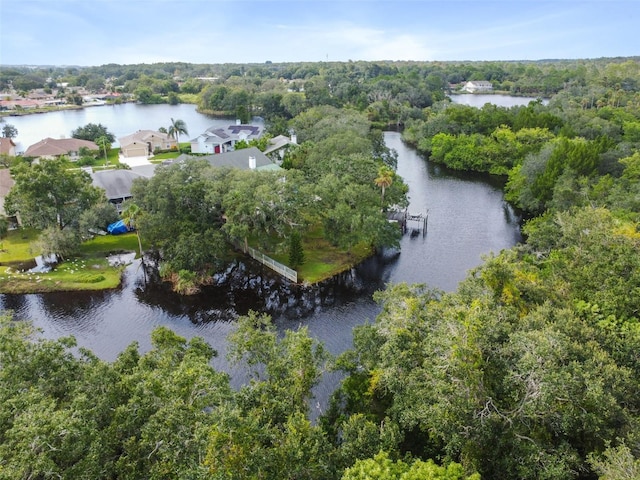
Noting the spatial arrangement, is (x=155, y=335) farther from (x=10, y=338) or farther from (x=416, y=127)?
(x=416, y=127)

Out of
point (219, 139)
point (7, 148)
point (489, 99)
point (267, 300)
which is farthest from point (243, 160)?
point (489, 99)

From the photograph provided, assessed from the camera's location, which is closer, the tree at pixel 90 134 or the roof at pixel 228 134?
the roof at pixel 228 134

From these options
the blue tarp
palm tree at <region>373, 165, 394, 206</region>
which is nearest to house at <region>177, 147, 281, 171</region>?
the blue tarp

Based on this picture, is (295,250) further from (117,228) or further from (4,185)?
(4,185)

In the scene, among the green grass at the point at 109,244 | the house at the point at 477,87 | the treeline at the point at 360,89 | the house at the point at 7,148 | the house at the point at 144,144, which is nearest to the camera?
the green grass at the point at 109,244

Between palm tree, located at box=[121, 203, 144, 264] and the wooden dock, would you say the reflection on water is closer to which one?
the wooden dock

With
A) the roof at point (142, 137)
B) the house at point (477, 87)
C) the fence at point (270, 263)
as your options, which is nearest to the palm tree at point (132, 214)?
the fence at point (270, 263)

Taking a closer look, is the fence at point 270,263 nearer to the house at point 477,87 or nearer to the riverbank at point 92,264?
the riverbank at point 92,264
